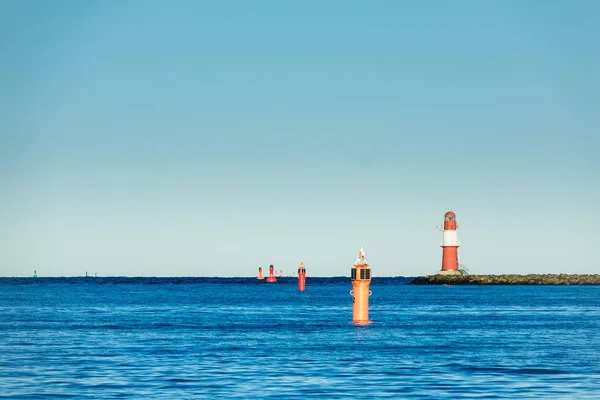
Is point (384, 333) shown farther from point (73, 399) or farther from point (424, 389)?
point (73, 399)

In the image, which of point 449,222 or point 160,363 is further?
point 449,222

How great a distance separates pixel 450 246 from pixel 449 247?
1.79 feet

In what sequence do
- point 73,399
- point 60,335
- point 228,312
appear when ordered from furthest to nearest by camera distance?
point 228,312 < point 60,335 < point 73,399

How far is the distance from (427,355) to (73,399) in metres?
18.2

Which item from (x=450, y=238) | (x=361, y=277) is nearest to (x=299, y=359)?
(x=361, y=277)

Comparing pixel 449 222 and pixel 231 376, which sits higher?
pixel 449 222

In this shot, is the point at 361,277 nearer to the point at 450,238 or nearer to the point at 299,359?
the point at 299,359

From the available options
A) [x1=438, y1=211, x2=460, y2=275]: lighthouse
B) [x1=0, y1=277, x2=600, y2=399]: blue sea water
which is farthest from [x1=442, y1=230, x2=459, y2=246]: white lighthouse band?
[x1=0, y1=277, x2=600, y2=399]: blue sea water

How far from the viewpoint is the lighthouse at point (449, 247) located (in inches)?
6944

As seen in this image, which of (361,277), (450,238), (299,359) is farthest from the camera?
(450,238)

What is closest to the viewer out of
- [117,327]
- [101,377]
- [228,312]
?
[101,377]

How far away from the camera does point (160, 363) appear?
40969 millimetres

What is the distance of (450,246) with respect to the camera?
181 m

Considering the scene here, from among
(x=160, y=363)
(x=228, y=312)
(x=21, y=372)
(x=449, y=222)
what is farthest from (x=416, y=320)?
(x=449, y=222)
